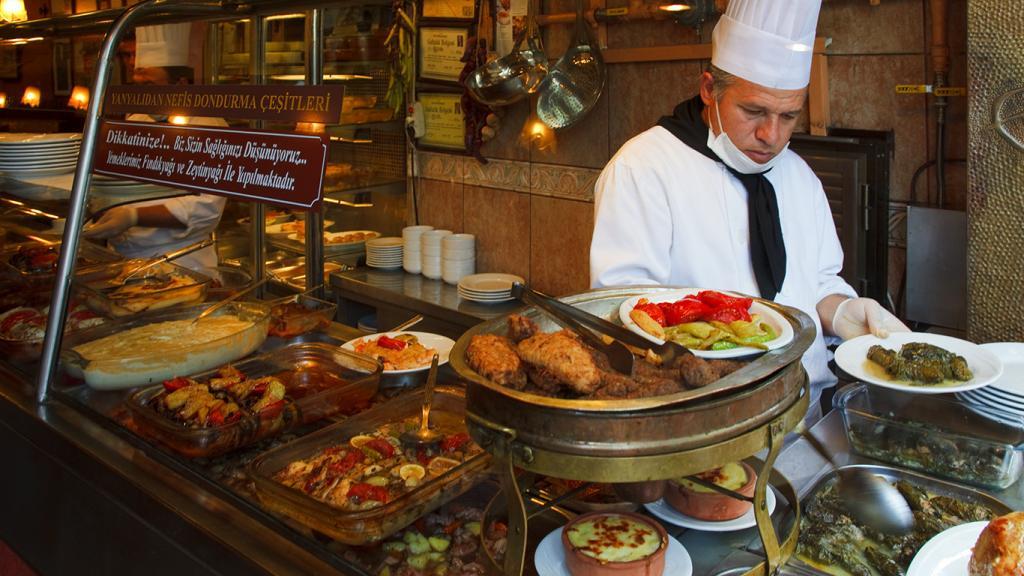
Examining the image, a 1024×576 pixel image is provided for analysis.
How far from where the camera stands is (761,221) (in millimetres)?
2693

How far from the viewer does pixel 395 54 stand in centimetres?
524

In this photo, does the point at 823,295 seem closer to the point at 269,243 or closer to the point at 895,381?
the point at 895,381

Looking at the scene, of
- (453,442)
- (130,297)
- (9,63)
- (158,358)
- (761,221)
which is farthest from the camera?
(9,63)

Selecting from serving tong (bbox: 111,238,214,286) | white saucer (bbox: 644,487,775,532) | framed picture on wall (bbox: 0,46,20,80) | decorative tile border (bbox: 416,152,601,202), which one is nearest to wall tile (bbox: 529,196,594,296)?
decorative tile border (bbox: 416,152,601,202)

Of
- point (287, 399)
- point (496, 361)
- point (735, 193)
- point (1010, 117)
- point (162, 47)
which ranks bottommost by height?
point (287, 399)

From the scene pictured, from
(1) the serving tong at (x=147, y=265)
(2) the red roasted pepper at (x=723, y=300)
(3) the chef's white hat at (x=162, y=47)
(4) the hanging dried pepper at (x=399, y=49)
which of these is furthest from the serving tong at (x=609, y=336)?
(4) the hanging dried pepper at (x=399, y=49)

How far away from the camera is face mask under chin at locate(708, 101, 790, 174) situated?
2.65 m

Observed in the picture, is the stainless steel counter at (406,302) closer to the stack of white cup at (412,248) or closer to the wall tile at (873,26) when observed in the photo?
the stack of white cup at (412,248)

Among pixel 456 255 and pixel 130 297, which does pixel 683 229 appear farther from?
pixel 456 255

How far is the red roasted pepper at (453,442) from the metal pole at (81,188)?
4.03 ft

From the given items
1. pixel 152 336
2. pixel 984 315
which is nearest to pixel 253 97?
pixel 152 336

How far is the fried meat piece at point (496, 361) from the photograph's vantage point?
1290 mm

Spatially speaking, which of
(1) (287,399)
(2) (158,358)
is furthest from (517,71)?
(1) (287,399)

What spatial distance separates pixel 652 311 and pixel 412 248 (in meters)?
3.87
